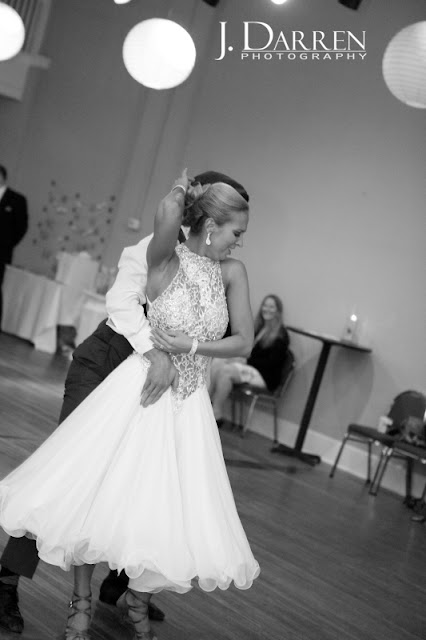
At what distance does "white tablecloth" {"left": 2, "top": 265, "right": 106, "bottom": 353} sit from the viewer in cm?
1009

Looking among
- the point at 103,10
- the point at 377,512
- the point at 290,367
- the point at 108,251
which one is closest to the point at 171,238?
the point at 377,512

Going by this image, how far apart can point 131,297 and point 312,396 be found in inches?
219

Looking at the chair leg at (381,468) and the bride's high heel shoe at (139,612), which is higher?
the bride's high heel shoe at (139,612)

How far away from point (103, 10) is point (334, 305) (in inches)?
216

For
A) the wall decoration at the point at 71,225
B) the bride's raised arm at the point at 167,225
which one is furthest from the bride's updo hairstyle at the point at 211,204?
the wall decoration at the point at 71,225

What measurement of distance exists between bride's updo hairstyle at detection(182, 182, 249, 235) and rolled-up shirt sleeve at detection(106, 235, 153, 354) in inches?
7.0

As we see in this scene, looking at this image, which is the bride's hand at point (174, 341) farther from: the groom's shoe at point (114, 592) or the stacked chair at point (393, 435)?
the stacked chair at point (393, 435)

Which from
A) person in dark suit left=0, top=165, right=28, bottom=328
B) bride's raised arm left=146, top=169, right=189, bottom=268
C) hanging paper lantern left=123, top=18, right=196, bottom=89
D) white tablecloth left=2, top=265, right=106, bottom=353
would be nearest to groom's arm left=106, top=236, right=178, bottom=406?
bride's raised arm left=146, top=169, right=189, bottom=268

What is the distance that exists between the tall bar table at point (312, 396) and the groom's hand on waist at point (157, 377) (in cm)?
529

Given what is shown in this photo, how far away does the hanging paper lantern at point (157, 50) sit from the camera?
22.4 feet

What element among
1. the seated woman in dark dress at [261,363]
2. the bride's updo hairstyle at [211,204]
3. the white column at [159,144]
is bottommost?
the seated woman in dark dress at [261,363]

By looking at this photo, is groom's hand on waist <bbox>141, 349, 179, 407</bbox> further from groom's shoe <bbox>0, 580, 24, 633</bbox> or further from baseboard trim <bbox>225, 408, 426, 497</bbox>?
baseboard trim <bbox>225, 408, 426, 497</bbox>

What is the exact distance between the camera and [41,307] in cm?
1038

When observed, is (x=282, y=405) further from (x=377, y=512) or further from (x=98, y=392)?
(x=98, y=392)
